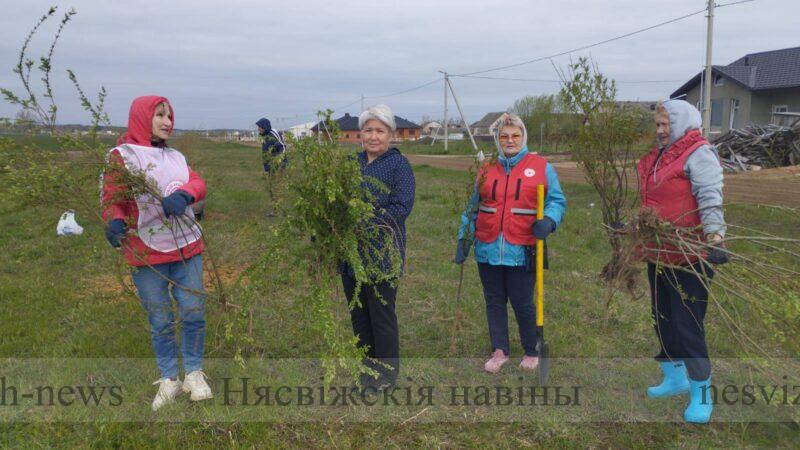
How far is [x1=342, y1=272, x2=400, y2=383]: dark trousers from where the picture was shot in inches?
137

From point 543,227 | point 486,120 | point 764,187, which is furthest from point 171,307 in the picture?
point 486,120

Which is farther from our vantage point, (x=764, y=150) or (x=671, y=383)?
(x=764, y=150)

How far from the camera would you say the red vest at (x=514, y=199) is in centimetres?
378

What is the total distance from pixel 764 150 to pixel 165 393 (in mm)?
23109

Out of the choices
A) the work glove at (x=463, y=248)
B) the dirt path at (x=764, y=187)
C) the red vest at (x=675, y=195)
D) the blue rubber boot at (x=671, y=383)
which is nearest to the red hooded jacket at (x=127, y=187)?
the work glove at (x=463, y=248)

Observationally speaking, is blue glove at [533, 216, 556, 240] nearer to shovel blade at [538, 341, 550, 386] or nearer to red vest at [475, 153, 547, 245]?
red vest at [475, 153, 547, 245]

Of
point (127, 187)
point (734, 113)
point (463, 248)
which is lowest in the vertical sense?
point (463, 248)

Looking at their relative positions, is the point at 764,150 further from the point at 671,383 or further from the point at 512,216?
the point at 512,216

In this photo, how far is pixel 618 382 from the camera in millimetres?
3938

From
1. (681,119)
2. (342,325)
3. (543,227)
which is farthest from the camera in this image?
(342,325)

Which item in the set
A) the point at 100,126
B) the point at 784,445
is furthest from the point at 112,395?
the point at 784,445

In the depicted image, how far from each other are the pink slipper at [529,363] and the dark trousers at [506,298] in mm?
31

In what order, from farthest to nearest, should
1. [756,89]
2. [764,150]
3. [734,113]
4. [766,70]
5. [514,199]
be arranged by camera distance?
[734,113], [766,70], [756,89], [764,150], [514,199]

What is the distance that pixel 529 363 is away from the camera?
4086 mm
